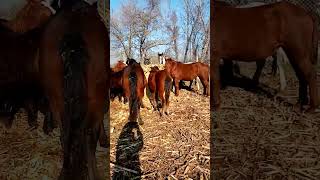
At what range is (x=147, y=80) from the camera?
119 cm

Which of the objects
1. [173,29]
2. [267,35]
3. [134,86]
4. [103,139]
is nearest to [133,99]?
[134,86]

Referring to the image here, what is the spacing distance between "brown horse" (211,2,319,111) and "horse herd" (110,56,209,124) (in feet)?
0.27

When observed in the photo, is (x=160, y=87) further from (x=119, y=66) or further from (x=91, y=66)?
(x=91, y=66)

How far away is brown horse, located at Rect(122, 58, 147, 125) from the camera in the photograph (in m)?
1.15

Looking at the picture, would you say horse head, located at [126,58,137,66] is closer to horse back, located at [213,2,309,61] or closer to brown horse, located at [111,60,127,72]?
brown horse, located at [111,60,127,72]

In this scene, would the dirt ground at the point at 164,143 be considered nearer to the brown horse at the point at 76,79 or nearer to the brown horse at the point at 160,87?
the brown horse at the point at 160,87

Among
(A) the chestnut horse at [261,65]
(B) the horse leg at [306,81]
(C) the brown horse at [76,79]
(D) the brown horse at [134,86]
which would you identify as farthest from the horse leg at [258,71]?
(C) the brown horse at [76,79]

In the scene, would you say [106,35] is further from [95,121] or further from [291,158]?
[291,158]

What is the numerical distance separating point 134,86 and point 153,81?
0.07 meters

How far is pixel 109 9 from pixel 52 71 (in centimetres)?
33

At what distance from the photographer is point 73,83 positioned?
2.72ft

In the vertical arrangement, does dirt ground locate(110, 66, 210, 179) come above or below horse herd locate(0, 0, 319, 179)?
below

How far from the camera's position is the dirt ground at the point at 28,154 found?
1021mm

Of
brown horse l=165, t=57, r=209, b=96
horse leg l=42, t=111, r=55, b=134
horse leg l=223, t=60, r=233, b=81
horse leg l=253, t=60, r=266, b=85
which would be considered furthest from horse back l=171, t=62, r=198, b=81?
horse leg l=42, t=111, r=55, b=134
